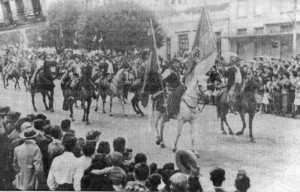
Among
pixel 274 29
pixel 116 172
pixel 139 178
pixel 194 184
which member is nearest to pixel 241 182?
pixel 194 184

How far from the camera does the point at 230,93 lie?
14.0ft

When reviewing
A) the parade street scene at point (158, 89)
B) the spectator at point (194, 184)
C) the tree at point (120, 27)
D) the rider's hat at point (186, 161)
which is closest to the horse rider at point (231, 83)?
the parade street scene at point (158, 89)

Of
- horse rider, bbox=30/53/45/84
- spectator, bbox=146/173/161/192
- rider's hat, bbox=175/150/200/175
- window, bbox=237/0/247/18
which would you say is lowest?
rider's hat, bbox=175/150/200/175

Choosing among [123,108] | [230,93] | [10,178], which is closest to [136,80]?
[123,108]

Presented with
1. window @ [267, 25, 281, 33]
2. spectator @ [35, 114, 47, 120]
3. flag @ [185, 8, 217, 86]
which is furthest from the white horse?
spectator @ [35, 114, 47, 120]

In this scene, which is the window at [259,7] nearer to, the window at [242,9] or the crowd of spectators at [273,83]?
the window at [242,9]

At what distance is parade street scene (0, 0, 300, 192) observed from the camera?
4.02 meters

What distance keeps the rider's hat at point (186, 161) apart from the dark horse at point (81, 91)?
1051 mm

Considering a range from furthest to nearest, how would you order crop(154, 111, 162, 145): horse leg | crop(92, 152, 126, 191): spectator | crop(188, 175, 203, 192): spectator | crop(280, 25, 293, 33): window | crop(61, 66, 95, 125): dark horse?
crop(61, 66, 95, 125): dark horse < crop(154, 111, 162, 145): horse leg < crop(280, 25, 293, 33): window < crop(188, 175, 203, 192): spectator < crop(92, 152, 126, 191): spectator

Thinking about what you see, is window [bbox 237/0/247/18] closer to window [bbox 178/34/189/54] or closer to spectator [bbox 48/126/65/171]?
window [bbox 178/34/189/54]

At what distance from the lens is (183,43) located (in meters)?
4.24

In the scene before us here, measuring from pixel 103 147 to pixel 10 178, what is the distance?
1.34m

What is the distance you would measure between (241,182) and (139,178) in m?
1.00

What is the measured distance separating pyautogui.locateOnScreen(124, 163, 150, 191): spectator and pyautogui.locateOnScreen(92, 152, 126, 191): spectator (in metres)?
0.07
